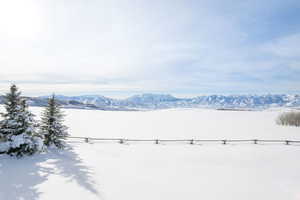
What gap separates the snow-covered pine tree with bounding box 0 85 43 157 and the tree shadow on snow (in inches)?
27.7

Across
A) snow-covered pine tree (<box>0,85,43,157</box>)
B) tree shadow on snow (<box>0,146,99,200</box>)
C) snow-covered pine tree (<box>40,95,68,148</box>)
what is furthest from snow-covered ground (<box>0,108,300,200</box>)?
snow-covered pine tree (<box>40,95,68,148</box>)

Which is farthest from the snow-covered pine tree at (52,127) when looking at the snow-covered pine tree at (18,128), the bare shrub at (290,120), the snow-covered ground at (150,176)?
the bare shrub at (290,120)

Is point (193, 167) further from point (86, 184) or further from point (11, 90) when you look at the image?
point (11, 90)

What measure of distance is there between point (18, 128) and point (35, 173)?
5066mm

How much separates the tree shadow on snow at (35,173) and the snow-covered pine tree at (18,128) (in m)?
0.70

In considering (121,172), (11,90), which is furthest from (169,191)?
(11,90)

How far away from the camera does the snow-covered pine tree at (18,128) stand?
1335cm

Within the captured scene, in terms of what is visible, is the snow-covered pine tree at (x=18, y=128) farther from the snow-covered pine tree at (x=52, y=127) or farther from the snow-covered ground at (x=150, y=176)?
the snow-covered pine tree at (x=52, y=127)

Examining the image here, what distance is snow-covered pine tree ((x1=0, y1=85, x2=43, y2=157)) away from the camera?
13.4 m

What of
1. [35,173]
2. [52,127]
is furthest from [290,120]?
[35,173]

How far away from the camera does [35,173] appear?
35.4 feet

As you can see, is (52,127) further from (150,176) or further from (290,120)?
(290,120)

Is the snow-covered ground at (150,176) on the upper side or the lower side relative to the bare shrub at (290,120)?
lower

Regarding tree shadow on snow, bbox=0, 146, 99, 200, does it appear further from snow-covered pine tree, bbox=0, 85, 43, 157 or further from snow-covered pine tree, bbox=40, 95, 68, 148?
snow-covered pine tree, bbox=40, 95, 68, 148
